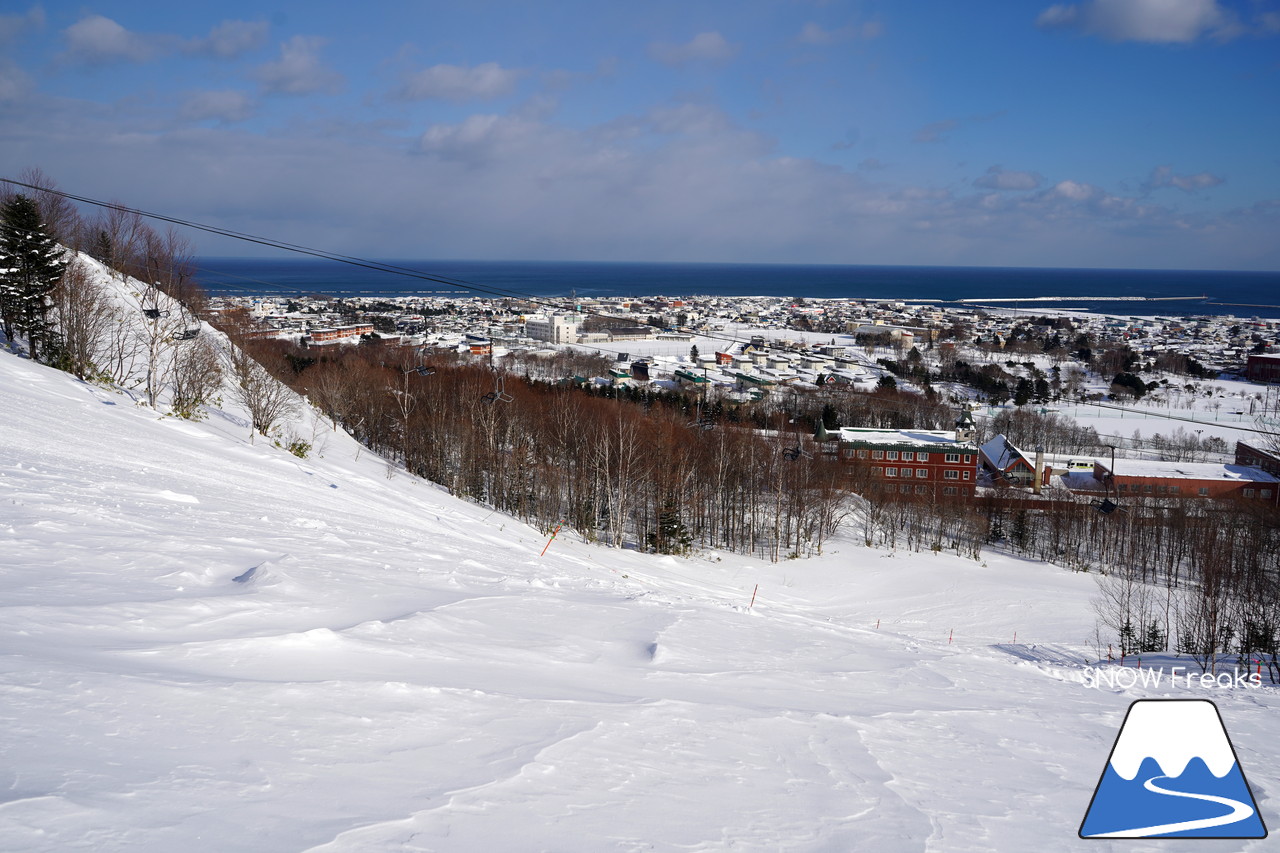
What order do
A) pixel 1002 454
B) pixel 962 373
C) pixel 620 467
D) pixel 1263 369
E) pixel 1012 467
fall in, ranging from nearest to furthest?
1. pixel 620 467
2. pixel 1012 467
3. pixel 1002 454
4. pixel 1263 369
5. pixel 962 373

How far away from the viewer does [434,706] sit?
4609mm

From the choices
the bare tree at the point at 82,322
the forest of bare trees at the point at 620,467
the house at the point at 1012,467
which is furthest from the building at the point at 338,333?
the house at the point at 1012,467

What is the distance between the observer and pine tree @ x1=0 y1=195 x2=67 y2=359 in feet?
67.2

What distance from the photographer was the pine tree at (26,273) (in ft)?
67.2

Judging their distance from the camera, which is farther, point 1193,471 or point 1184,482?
point 1193,471

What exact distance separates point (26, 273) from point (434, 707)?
77.6ft

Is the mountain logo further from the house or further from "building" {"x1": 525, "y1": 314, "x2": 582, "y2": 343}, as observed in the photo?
"building" {"x1": 525, "y1": 314, "x2": 582, "y2": 343}

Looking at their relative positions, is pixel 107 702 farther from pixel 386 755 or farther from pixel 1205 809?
pixel 1205 809

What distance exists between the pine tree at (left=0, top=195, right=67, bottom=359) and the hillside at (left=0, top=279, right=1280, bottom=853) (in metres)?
12.8

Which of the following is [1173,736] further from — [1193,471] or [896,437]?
[1193,471]


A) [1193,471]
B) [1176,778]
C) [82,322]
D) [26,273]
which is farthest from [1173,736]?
[1193,471]

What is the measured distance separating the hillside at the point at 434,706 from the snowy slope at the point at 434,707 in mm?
23

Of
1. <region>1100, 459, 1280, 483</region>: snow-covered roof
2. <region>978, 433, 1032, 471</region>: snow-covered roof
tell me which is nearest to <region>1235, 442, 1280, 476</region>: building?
<region>1100, 459, 1280, 483</region>: snow-covered roof

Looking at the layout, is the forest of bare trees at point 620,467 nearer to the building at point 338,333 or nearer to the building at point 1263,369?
the building at point 338,333
